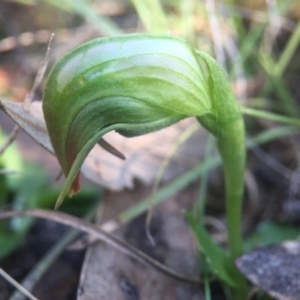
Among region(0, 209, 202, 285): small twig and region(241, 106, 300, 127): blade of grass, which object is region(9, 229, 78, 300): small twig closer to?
region(0, 209, 202, 285): small twig

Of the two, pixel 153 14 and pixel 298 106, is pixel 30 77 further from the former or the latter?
pixel 298 106

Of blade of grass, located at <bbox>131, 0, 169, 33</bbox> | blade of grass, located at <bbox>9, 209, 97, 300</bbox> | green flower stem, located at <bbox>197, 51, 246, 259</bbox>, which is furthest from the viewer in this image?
blade of grass, located at <bbox>131, 0, 169, 33</bbox>

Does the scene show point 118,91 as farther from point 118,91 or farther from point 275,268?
point 275,268

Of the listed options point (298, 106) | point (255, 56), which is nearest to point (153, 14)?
point (255, 56)

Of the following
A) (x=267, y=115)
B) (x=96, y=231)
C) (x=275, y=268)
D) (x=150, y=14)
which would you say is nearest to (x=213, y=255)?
(x=275, y=268)

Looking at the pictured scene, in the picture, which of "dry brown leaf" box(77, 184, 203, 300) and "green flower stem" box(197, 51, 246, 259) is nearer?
"green flower stem" box(197, 51, 246, 259)

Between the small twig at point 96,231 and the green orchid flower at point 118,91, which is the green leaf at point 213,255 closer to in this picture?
the small twig at point 96,231

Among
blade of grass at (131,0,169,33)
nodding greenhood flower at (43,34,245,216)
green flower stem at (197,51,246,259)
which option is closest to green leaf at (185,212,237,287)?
green flower stem at (197,51,246,259)
